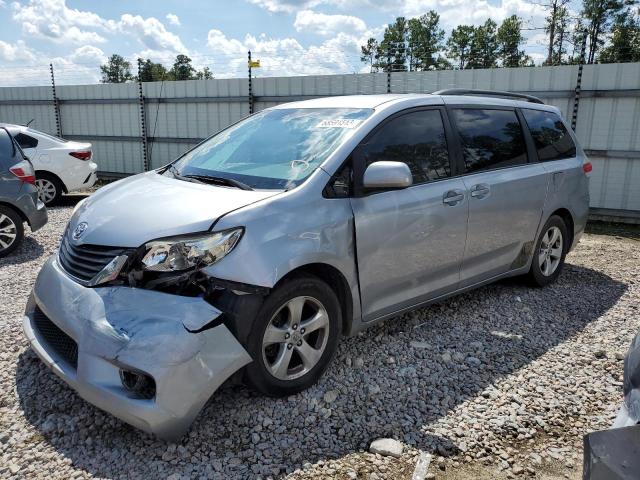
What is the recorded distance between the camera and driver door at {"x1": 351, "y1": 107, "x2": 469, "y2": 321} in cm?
345

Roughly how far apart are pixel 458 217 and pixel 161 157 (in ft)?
35.2

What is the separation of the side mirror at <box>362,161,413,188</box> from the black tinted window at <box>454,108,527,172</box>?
1.09m

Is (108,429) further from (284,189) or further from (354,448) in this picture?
(284,189)

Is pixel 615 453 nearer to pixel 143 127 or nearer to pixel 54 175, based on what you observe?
pixel 54 175

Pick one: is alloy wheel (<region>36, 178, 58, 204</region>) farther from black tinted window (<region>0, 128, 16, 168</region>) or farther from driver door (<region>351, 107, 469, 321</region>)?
driver door (<region>351, 107, 469, 321</region>)

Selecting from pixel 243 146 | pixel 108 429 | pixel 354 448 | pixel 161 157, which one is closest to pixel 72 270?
pixel 108 429

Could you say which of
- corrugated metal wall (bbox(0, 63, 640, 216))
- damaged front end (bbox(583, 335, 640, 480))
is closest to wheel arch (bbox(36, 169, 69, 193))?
corrugated metal wall (bbox(0, 63, 640, 216))

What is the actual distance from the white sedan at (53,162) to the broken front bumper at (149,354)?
7.96m

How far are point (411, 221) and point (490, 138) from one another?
1367 millimetres

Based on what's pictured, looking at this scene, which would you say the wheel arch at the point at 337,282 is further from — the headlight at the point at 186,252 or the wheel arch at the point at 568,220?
the wheel arch at the point at 568,220

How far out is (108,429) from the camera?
287 centimetres

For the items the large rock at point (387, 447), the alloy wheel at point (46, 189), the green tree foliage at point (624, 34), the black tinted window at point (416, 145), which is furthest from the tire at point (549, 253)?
the green tree foliage at point (624, 34)

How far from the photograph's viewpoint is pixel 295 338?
10.2 feet

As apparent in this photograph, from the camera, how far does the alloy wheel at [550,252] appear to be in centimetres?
527
